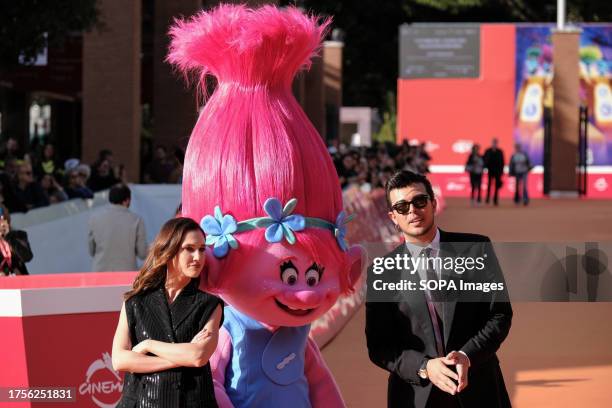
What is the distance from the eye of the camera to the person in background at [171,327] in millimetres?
4699

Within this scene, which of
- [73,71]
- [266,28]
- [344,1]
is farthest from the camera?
[344,1]

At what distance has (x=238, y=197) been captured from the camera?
509 centimetres

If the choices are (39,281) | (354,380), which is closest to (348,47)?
(354,380)

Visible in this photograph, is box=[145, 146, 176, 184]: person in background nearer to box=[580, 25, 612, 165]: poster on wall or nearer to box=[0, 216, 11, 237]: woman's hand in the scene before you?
box=[0, 216, 11, 237]: woman's hand

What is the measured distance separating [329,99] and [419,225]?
40.3 meters

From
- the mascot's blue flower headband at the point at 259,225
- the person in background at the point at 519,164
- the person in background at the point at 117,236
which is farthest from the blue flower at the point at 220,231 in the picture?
the person in background at the point at 519,164

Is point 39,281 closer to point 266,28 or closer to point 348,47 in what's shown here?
point 266,28

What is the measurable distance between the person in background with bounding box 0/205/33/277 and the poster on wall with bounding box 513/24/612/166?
99.9ft

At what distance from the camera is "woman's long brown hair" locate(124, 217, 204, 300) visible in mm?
4699

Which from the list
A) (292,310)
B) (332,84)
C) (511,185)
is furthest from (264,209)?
(332,84)

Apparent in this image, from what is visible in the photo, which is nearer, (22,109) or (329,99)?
(22,109)

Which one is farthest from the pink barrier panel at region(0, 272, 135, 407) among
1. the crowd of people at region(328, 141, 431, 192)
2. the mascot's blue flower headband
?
the crowd of people at region(328, 141, 431, 192)

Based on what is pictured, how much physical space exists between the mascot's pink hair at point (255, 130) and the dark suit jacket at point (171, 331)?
0.36m

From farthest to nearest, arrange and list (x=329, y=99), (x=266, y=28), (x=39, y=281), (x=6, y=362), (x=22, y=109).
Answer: (x=329, y=99) → (x=22, y=109) → (x=39, y=281) → (x=6, y=362) → (x=266, y=28)
